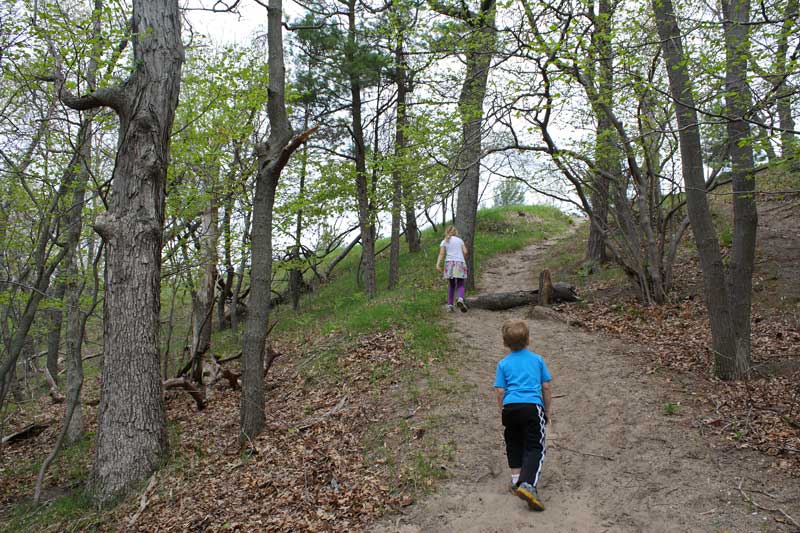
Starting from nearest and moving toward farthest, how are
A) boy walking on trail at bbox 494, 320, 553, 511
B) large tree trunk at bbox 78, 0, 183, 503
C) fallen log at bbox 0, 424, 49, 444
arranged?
1. boy walking on trail at bbox 494, 320, 553, 511
2. large tree trunk at bbox 78, 0, 183, 503
3. fallen log at bbox 0, 424, 49, 444

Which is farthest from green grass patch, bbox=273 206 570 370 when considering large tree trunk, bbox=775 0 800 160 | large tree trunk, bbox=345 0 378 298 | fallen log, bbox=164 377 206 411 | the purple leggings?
large tree trunk, bbox=775 0 800 160

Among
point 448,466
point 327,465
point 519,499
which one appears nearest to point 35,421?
point 327,465

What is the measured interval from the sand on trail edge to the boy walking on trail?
28 centimetres

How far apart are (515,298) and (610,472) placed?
6.65 metres

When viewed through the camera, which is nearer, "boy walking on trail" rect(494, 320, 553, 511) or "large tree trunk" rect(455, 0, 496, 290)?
"boy walking on trail" rect(494, 320, 553, 511)

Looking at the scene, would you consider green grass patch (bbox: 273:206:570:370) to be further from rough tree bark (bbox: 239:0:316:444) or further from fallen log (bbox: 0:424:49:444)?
fallen log (bbox: 0:424:49:444)

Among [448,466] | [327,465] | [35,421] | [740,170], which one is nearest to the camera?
[448,466]

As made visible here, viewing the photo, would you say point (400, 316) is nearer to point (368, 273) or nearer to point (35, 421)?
point (368, 273)

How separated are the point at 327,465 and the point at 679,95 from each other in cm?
708

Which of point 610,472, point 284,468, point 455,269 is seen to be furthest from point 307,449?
point 455,269

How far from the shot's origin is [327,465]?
601cm

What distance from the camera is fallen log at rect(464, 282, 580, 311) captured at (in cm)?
1140

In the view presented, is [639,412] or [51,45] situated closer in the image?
[639,412]

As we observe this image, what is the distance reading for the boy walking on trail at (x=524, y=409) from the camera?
4.60m
